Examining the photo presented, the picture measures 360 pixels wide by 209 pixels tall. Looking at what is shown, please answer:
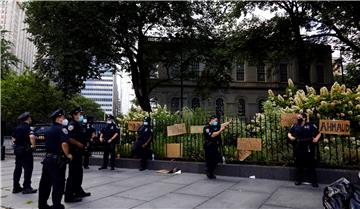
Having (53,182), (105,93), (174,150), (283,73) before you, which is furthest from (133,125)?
(105,93)

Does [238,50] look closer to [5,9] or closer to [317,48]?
[317,48]

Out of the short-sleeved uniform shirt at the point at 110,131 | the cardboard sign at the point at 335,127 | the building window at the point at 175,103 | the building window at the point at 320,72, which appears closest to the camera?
the cardboard sign at the point at 335,127

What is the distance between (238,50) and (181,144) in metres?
16.3

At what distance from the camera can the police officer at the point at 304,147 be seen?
27.5 ft

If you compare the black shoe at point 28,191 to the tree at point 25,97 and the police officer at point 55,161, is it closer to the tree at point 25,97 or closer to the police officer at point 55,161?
the police officer at point 55,161

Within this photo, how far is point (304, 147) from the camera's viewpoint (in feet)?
27.5

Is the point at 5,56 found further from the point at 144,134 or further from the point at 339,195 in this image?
the point at 339,195

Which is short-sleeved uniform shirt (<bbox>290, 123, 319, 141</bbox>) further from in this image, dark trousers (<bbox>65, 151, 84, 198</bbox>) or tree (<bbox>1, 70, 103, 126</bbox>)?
tree (<bbox>1, 70, 103, 126</bbox>)

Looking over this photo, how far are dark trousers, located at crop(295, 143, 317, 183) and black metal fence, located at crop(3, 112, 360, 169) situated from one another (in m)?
0.90

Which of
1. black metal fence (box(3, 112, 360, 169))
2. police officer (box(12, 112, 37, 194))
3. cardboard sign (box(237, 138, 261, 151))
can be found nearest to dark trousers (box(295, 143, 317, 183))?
black metal fence (box(3, 112, 360, 169))

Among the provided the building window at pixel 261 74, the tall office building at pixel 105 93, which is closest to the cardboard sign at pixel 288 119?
the building window at pixel 261 74

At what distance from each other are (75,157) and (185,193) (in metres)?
2.74

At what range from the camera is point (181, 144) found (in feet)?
39.0

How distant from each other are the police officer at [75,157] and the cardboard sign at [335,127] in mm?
6750
